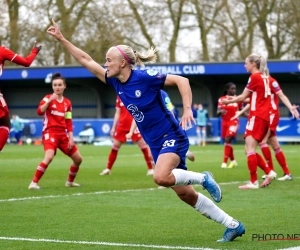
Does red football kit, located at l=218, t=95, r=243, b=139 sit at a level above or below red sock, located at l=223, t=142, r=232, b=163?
above

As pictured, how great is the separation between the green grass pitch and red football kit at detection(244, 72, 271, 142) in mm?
1007

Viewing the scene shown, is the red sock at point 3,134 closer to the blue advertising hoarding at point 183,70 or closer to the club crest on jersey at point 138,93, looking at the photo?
the club crest on jersey at point 138,93

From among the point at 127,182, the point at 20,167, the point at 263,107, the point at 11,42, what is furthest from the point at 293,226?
the point at 11,42

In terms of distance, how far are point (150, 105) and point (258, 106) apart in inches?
227

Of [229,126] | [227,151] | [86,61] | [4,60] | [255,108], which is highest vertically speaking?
[86,61]

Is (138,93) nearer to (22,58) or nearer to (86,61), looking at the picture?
(86,61)

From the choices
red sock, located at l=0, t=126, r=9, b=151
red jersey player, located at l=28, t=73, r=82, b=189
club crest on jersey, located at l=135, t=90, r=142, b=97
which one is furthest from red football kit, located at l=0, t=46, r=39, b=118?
club crest on jersey, located at l=135, t=90, r=142, b=97

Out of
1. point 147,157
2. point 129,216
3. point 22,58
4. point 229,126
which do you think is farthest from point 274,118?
point 129,216

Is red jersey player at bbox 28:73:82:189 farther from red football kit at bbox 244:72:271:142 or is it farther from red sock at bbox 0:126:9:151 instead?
red football kit at bbox 244:72:271:142

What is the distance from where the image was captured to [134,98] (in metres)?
7.54

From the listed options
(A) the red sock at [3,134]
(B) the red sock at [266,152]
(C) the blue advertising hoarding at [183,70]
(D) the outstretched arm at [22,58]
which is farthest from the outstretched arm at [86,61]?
(C) the blue advertising hoarding at [183,70]

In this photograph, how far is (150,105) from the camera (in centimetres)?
752

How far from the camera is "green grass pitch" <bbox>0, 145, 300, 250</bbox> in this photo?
7371 mm

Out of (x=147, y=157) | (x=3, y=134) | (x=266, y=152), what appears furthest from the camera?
→ (x=147, y=157)
